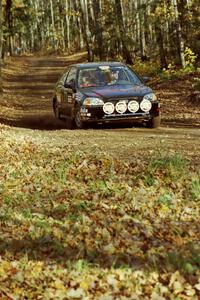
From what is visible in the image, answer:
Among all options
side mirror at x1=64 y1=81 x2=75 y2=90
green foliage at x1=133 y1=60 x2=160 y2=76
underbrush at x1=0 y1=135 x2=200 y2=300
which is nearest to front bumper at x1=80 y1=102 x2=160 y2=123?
side mirror at x1=64 y1=81 x2=75 y2=90

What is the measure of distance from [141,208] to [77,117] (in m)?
7.18

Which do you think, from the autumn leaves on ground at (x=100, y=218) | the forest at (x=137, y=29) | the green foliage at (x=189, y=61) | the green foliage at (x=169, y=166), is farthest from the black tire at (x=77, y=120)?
the forest at (x=137, y=29)

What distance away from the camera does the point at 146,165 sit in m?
8.98

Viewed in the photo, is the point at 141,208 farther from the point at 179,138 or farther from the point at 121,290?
the point at 179,138

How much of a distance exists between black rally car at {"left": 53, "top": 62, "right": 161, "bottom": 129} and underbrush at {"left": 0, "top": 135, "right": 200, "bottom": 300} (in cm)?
357

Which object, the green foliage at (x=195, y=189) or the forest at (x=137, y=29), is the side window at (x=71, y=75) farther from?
the forest at (x=137, y=29)

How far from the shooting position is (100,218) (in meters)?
6.76

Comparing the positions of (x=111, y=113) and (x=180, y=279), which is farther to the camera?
(x=111, y=113)

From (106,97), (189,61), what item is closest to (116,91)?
(106,97)

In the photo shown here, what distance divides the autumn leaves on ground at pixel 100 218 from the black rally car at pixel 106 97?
145cm

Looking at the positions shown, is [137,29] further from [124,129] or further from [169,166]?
[169,166]

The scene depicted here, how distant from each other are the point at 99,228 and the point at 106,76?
27.5ft

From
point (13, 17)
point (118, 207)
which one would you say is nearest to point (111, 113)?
point (118, 207)

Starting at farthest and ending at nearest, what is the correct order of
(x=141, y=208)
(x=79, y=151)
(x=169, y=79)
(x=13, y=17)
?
1. (x=13, y=17)
2. (x=169, y=79)
3. (x=79, y=151)
4. (x=141, y=208)
